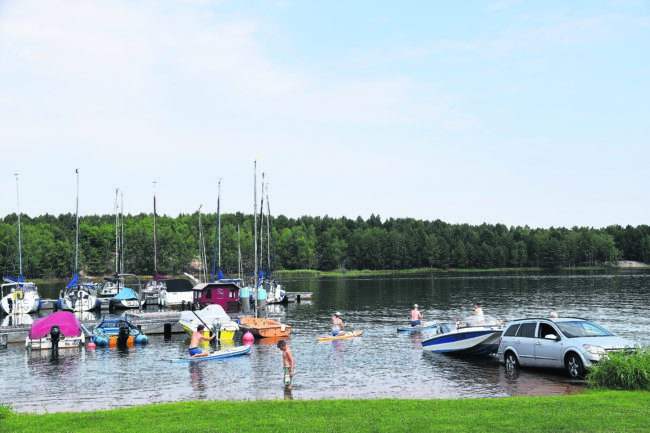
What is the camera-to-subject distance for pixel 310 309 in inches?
2810

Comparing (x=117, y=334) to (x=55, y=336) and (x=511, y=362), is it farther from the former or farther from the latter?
(x=511, y=362)

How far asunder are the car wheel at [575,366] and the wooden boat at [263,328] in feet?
75.7

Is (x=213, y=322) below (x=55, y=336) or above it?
above

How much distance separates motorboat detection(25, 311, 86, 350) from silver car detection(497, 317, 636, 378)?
89.2ft

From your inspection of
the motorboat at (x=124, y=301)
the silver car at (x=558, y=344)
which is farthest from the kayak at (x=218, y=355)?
the motorboat at (x=124, y=301)

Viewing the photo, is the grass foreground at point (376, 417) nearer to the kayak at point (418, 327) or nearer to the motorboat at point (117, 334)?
the motorboat at point (117, 334)

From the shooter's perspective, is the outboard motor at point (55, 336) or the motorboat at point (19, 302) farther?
the motorboat at point (19, 302)

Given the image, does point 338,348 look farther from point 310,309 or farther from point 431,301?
point 431,301

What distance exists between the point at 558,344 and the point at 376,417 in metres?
11.9

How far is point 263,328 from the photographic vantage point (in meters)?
42.1

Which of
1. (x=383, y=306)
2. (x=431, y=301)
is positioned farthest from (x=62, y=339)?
(x=431, y=301)

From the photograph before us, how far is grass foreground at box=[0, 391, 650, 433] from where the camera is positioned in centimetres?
1352

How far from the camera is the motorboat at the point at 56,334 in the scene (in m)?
38.6

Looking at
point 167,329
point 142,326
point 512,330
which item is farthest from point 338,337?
point 512,330
